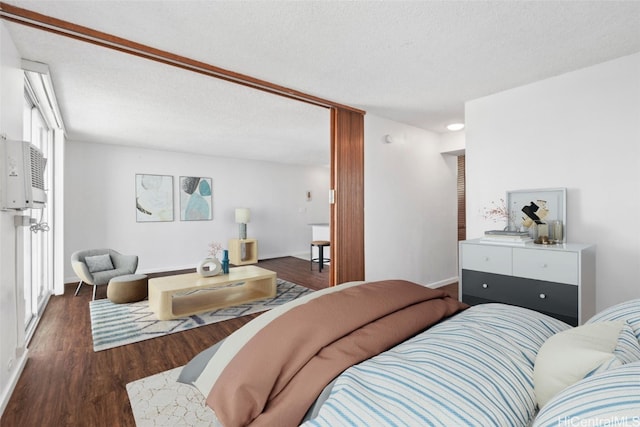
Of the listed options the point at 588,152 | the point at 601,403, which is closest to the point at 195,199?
the point at 588,152

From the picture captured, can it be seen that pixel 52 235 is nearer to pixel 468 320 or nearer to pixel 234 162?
pixel 234 162

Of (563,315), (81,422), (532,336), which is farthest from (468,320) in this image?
(81,422)

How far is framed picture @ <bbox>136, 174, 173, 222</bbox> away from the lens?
5.62 m

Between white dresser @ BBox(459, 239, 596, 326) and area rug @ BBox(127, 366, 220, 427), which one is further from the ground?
white dresser @ BBox(459, 239, 596, 326)

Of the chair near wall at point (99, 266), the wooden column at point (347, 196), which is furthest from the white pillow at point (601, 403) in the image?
the chair near wall at point (99, 266)

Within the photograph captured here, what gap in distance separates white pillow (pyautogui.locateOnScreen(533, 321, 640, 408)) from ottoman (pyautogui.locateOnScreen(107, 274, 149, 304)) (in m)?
4.15

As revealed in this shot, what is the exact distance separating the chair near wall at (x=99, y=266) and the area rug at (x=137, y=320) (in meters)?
0.30

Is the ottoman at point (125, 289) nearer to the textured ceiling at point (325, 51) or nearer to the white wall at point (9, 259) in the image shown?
the white wall at point (9, 259)

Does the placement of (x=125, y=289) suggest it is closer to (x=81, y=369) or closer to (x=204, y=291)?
(x=204, y=291)

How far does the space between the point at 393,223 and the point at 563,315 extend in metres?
2.02

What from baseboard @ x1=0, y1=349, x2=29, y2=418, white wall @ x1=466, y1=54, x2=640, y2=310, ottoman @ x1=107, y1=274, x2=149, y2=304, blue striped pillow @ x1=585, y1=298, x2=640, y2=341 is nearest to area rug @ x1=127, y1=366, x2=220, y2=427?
baseboard @ x1=0, y1=349, x2=29, y2=418

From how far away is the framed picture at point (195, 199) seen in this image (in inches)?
238

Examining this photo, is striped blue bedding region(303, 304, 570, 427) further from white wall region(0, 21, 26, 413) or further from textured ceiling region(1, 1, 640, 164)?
white wall region(0, 21, 26, 413)

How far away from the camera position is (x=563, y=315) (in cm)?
233
